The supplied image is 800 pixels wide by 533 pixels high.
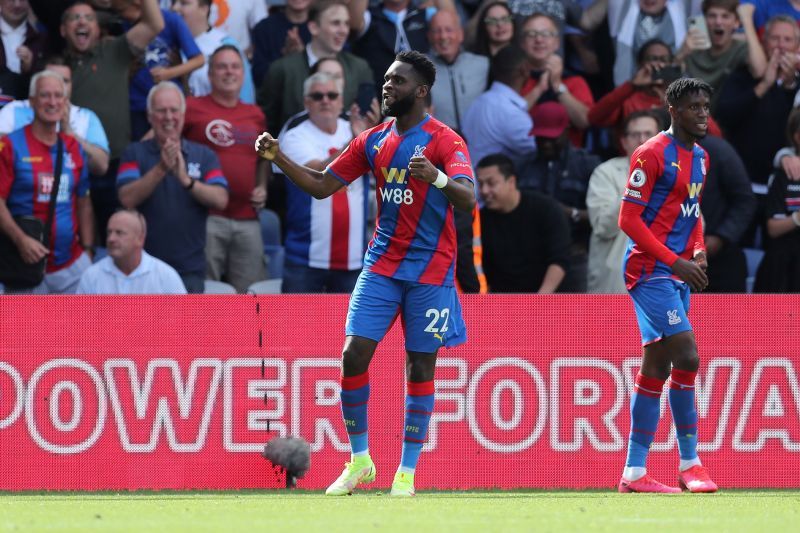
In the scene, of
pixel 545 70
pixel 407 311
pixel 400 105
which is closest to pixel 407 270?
pixel 407 311

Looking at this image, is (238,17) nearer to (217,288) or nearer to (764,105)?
(217,288)

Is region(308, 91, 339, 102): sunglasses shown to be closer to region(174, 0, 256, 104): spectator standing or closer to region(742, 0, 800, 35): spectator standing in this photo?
region(174, 0, 256, 104): spectator standing

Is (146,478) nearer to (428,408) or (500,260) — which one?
(428,408)

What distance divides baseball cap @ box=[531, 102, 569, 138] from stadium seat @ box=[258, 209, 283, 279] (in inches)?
93.5

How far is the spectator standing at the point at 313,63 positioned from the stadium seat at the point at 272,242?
0.81 meters

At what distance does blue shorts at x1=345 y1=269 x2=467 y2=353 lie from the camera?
8.47 metres

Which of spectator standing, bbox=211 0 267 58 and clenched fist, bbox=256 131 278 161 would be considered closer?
clenched fist, bbox=256 131 278 161

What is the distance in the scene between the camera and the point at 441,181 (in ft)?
25.9

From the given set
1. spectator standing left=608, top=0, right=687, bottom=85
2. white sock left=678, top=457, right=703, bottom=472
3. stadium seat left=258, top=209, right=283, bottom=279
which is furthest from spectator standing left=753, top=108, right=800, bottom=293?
stadium seat left=258, top=209, right=283, bottom=279

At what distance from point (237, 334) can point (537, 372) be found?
1980mm

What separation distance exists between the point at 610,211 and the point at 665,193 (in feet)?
9.77

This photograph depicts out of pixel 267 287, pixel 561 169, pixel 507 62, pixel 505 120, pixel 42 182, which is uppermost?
pixel 507 62

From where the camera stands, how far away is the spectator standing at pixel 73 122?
1188 cm

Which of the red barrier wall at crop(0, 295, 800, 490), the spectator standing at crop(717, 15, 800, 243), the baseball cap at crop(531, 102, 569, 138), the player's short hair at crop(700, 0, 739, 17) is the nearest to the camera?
the red barrier wall at crop(0, 295, 800, 490)
